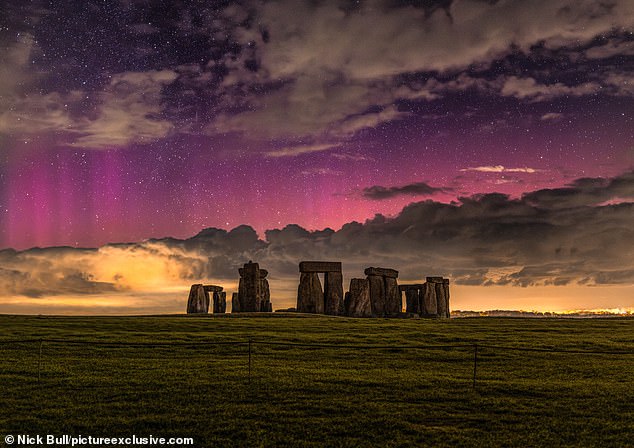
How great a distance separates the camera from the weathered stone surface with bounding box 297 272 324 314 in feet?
175

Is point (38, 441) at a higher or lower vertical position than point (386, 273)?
lower

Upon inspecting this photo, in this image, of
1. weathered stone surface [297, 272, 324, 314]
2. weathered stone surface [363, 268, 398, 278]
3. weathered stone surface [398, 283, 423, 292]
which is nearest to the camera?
weathered stone surface [297, 272, 324, 314]

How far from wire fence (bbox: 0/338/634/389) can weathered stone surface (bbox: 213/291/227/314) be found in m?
33.5

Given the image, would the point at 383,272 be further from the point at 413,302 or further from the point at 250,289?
the point at 250,289

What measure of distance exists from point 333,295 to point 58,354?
29029mm

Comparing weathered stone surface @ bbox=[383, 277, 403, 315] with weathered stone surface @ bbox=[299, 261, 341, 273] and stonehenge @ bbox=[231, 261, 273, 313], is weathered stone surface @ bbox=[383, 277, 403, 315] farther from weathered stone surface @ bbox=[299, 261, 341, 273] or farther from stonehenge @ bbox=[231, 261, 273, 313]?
stonehenge @ bbox=[231, 261, 273, 313]

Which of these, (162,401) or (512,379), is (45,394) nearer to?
(162,401)

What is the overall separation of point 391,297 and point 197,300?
17911mm

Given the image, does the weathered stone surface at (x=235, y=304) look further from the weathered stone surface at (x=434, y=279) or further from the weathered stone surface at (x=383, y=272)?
the weathered stone surface at (x=434, y=279)

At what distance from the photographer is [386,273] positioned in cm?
5662

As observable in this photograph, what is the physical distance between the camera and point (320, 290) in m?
53.9

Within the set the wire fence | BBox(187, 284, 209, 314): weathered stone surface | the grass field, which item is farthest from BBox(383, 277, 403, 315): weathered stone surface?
the wire fence

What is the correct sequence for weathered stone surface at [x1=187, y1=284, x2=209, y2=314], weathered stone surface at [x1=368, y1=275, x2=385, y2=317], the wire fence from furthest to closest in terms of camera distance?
weathered stone surface at [x1=187, y1=284, x2=209, y2=314]
weathered stone surface at [x1=368, y1=275, x2=385, y2=317]
the wire fence

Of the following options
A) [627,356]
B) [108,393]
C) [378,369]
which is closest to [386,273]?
[627,356]
